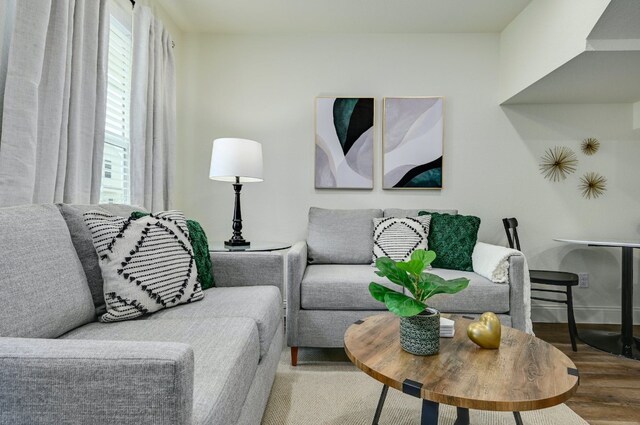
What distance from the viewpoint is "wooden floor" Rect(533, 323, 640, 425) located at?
161cm

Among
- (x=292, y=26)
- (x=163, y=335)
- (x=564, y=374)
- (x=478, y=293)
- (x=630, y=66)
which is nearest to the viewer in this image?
(x=564, y=374)

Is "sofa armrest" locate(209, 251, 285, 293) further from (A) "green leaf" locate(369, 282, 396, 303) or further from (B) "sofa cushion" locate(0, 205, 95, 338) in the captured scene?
(A) "green leaf" locate(369, 282, 396, 303)

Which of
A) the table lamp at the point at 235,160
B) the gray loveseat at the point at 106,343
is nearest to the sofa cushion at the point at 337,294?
the gray loveseat at the point at 106,343

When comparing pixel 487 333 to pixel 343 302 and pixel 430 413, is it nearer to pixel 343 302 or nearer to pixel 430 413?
pixel 430 413

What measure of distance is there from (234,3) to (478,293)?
2640mm

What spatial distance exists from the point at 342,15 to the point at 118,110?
1.80 meters

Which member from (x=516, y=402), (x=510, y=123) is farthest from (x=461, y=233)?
(x=516, y=402)

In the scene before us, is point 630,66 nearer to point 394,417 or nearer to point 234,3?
point 394,417

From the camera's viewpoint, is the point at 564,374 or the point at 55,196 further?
the point at 55,196

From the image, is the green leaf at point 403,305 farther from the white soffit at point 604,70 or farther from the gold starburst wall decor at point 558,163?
the gold starburst wall decor at point 558,163

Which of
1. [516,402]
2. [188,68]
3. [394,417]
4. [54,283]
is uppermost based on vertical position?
[188,68]

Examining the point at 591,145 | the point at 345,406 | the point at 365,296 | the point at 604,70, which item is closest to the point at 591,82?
the point at 604,70

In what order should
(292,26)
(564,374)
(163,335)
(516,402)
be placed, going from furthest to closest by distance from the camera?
(292,26) → (163,335) → (564,374) → (516,402)

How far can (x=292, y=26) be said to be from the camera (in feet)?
9.80
